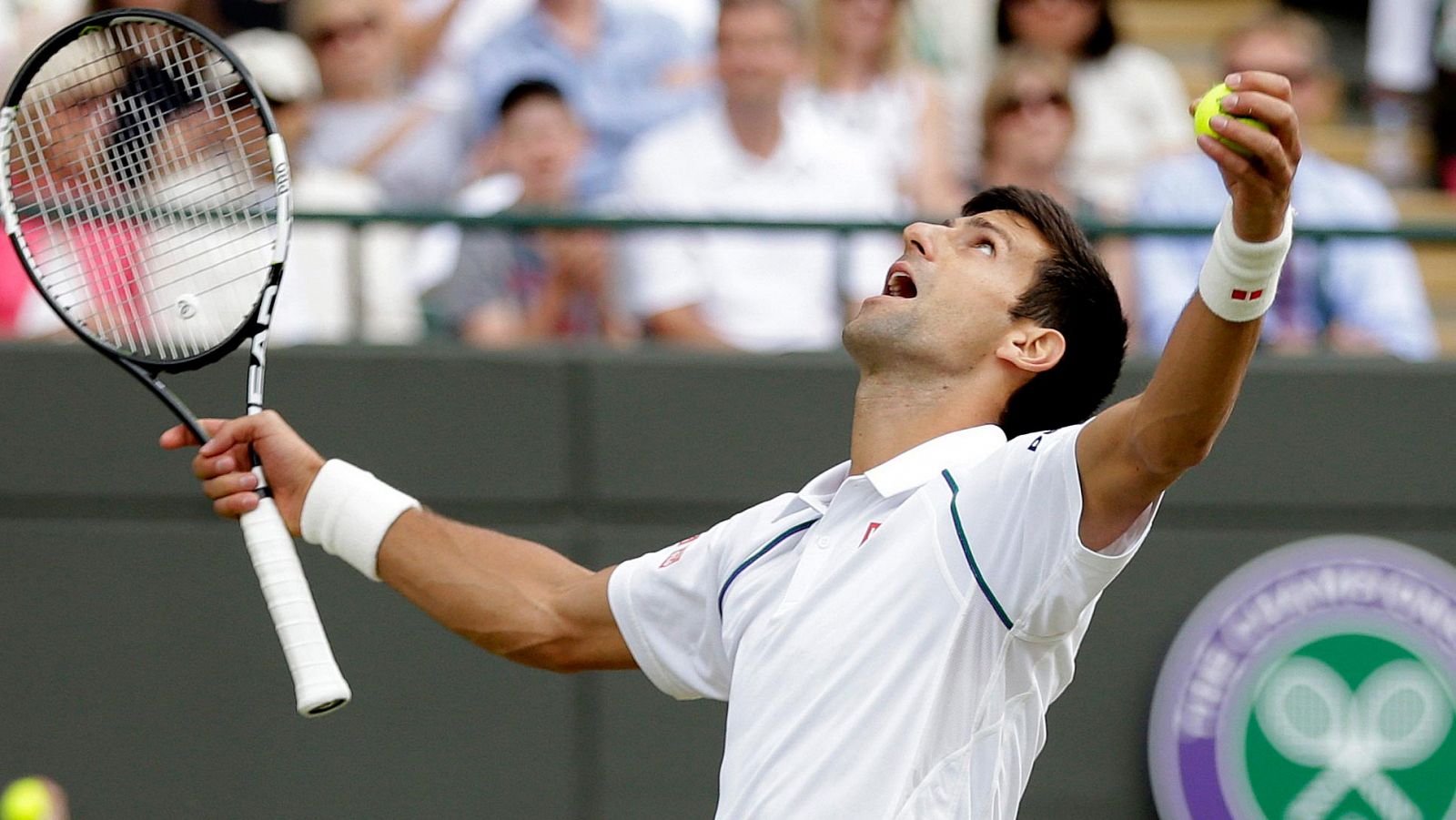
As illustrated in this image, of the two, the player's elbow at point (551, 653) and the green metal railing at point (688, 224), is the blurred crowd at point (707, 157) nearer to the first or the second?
the green metal railing at point (688, 224)

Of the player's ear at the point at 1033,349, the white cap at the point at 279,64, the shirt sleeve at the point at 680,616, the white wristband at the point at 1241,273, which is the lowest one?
the shirt sleeve at the point at 680,616

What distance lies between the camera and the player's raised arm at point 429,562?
11.0 feet

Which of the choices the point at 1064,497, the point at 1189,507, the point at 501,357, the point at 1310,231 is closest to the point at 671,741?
the point at 501,357

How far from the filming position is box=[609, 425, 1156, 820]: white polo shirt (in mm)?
2689

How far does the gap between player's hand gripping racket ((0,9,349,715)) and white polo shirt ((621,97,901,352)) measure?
1.13 m

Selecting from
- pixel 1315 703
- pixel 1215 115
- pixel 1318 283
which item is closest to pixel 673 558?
pixel 1215 115

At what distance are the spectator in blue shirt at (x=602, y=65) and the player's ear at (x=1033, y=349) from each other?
10.9ft

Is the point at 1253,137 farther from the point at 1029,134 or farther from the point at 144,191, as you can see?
the point at 1029,134

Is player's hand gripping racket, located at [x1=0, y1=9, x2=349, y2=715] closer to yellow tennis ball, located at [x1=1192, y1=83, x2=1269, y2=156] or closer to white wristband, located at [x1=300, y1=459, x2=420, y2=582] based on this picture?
white wristband, located at [x1=300, y1=459, x2=420, y2=582]

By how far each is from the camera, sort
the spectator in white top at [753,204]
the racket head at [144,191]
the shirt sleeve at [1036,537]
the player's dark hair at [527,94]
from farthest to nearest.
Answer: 1. the player's dark hair at [527,94]
2. the spectator in white top at [753,204]
3. the racket head at [144,191]
4. the shirt sleeve at [1036,537]

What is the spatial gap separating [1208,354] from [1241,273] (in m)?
0.11

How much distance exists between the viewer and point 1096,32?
6.61 m

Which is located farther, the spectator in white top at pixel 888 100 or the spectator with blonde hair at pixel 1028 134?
the spectator in white top at pixel 888 100

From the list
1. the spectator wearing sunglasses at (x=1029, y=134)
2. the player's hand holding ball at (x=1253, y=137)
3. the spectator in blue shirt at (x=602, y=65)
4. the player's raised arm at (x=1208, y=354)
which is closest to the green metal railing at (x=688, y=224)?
the spectator wearing sunglasses at (x=1029, y=134)
